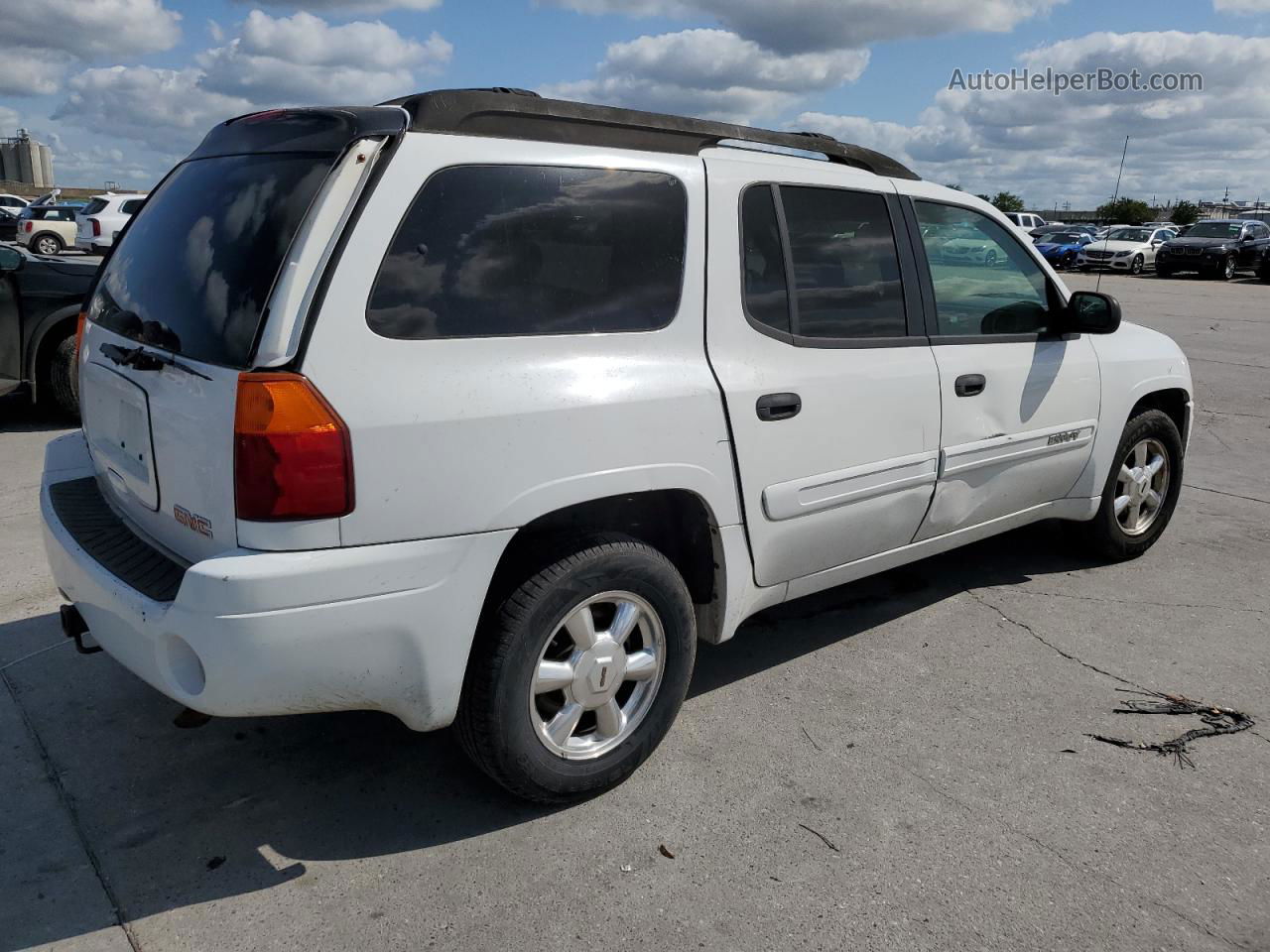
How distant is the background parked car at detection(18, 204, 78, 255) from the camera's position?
28.7 metres

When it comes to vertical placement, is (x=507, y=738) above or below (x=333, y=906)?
above

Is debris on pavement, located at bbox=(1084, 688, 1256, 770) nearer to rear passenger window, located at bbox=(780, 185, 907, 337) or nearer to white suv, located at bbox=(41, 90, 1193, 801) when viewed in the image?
white suv, located at bbox=(41, 90, 1193, 801)

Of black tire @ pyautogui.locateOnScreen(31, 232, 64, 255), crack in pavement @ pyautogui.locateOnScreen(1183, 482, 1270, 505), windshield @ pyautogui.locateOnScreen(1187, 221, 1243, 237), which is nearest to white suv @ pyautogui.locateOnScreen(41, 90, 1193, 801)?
crack in pavement @ pyautogui.locateOnScreen(1183, 482, 1270, 505)

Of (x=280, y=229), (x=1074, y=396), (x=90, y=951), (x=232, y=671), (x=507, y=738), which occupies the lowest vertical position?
(x=90, y=951)

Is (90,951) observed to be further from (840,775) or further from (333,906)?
(840,775)

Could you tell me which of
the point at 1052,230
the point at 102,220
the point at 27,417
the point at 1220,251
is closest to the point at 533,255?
the point at 27,417

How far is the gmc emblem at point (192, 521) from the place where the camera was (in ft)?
8.16

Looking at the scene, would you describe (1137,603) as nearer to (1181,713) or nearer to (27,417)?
(1181,713)

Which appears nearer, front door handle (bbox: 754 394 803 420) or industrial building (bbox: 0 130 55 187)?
front door handle (bbox: 754 394 803 420)

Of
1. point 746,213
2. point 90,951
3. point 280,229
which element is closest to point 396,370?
point 280,229

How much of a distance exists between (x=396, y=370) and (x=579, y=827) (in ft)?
4.54

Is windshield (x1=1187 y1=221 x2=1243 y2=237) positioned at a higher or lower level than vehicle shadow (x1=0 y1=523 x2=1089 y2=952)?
higher

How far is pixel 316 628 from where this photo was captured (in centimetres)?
238

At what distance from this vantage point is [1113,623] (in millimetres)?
4359
